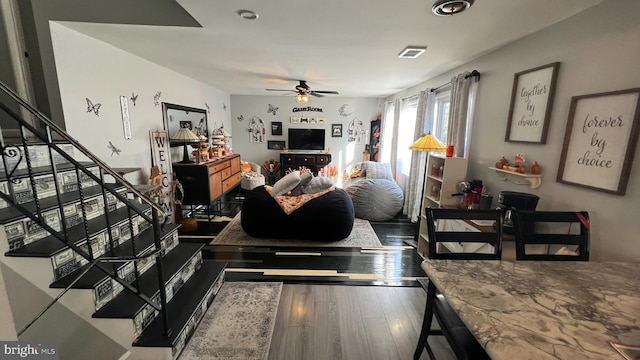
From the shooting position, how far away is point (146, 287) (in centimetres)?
178

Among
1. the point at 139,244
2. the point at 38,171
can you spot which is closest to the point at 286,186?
the point at 139,244

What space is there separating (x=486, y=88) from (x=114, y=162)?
422 centimetres

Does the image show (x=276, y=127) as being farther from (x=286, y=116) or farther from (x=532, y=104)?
(x=532, y=104)

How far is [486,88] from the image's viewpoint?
2645mm

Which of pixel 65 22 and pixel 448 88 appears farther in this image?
pixel 448 88

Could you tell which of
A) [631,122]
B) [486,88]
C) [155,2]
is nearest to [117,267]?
[155,2]

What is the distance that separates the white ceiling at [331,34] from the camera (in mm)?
1646

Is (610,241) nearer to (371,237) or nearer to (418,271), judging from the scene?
(418,271)

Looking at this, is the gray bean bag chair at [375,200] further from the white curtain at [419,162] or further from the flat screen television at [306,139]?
the flat screen television at [306,139]

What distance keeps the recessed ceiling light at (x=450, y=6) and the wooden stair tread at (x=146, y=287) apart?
8.72 ft

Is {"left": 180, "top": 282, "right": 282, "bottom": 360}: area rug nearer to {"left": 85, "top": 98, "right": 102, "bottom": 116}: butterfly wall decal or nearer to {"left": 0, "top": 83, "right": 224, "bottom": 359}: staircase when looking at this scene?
{"left": 0, "top": 83, "right": 224, "bottom": 359}: staircase

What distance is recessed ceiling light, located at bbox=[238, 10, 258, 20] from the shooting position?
68.1 inches

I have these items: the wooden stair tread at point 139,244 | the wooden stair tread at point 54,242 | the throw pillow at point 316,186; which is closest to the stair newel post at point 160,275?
the wooden stair tread at point 139,244

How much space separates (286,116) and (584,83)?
5.75 m
